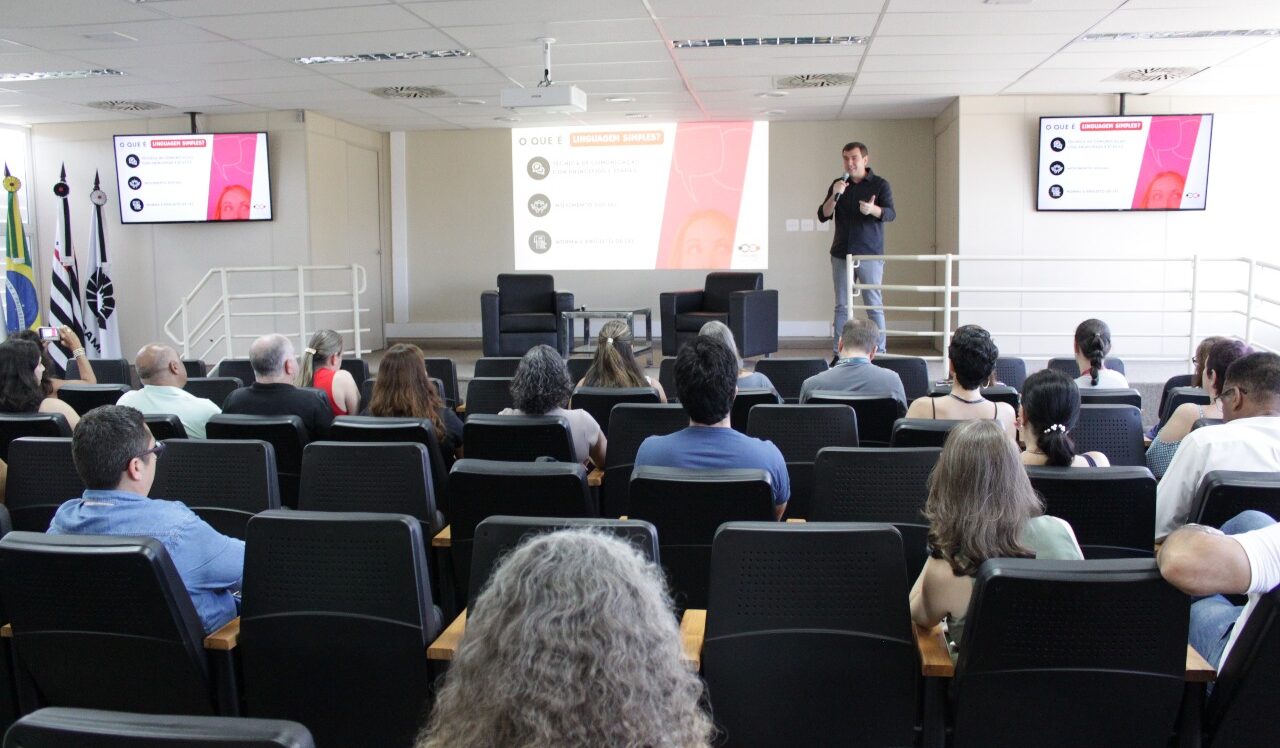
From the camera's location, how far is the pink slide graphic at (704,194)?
36.2 feet

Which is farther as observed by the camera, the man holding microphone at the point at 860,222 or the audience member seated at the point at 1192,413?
the man holding microphone at the point at 860,222

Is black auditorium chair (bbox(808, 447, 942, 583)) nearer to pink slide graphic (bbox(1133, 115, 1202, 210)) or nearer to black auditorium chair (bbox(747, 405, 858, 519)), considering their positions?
black auditorium chair (bbox(747, 405, 858, 519))

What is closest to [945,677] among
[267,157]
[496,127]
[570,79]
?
[570,79]

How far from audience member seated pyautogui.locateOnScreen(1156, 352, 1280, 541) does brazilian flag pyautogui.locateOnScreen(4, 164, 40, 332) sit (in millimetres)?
10549

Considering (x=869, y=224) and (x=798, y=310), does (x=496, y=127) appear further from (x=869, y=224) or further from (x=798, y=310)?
(x=869, y=224)

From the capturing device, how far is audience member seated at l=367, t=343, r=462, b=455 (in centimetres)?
380

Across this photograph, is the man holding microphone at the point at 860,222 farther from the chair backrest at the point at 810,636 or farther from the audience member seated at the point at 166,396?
the chair backrest at the point at 810,636

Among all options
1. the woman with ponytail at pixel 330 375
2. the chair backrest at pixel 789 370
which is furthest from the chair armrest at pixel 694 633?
the chair backrest at pixel 789 370

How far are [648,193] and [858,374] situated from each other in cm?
729

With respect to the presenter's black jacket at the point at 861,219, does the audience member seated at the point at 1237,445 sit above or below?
below

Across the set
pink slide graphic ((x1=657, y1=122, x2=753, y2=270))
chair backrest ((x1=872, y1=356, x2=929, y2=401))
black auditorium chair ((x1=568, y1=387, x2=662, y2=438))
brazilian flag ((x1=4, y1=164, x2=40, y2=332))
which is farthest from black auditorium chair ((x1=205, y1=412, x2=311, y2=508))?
pink slide graphic ((x1=657, y1=122, x2=753, y2=270))

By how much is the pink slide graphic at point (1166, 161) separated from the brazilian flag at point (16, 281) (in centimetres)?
1117

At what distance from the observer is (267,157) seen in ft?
32.2

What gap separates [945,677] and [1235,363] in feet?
5.80
